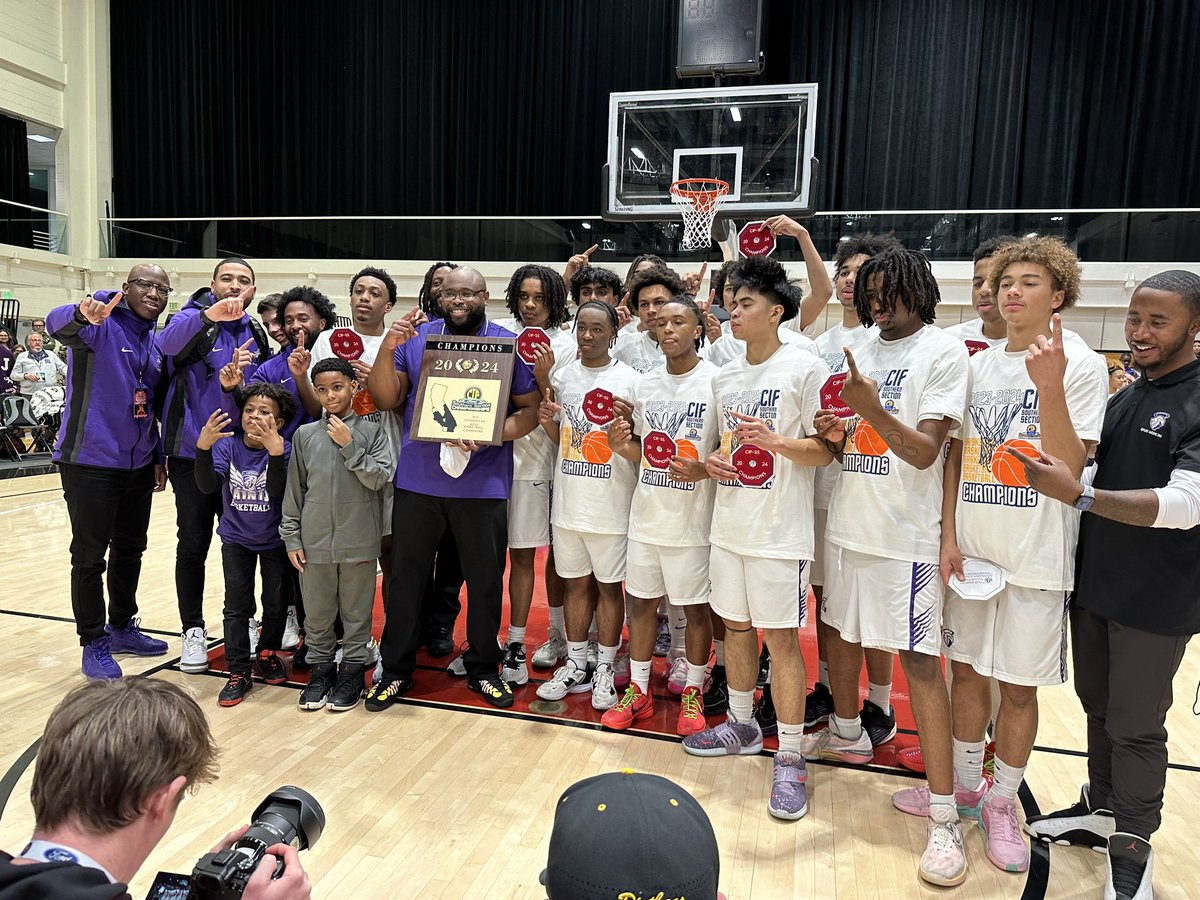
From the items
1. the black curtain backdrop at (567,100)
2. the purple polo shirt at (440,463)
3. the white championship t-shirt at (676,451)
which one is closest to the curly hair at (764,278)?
the white championship t-shirt at (676,451)

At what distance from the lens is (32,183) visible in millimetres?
16703

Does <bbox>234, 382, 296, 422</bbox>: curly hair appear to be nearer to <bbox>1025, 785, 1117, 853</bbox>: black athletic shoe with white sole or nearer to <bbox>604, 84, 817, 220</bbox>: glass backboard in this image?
<bbox>1025, 785, 1117, 853</bbox>: black athletic shoe with white sole

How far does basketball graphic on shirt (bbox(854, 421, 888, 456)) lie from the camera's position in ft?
9.16

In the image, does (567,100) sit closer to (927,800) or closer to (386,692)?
(386,692)

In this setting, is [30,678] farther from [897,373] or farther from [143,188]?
[143,188]

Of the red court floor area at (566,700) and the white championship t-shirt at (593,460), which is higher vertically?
the white championship t-shirt at (593,460)

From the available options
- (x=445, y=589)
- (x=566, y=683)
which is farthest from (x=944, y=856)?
(x=445, y=589)

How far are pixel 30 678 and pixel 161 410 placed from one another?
1.47 meters

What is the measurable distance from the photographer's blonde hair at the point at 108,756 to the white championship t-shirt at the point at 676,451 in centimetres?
235

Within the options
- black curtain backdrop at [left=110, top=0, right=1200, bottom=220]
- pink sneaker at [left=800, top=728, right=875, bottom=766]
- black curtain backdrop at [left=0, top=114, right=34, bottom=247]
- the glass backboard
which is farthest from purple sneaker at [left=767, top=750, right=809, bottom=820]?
black curtain backdrop at [left=0, top=114, right=34, bottom=247]

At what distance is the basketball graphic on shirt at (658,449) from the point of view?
3373mm

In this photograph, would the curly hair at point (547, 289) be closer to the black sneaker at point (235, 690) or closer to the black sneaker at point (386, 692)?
the black sneaker at point (386, 692)

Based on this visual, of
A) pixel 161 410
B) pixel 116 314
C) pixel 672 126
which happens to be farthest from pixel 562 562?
pixel 672 126

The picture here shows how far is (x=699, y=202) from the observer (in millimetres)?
8094
